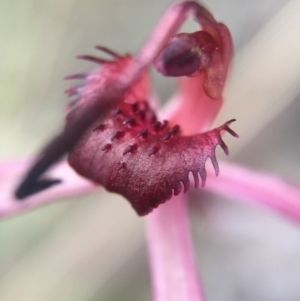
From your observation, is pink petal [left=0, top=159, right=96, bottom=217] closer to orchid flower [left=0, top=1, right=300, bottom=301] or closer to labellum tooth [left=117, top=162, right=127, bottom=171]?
orchid flower [left=0, top=1, right=300, bottom=301]

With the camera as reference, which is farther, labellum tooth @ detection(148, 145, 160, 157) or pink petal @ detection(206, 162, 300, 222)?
pink petal @ detection(206, 162, 300, 222)

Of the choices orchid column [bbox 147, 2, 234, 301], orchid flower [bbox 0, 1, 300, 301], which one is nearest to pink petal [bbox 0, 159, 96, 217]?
orchid flower [bbox 0, 1, 300, 301]

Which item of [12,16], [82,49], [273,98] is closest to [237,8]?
[273,98]

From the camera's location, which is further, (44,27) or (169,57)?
(44,27)

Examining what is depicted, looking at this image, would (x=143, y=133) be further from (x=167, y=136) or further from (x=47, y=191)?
(x=47, y=191)

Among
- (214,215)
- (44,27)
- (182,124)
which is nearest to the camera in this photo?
(182,124)

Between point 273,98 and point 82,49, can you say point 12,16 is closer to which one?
point 82,49

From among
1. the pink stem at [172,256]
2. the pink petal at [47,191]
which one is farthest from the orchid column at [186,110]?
the pink petal at [47,191]

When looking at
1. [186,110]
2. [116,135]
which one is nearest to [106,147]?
[116,135]
